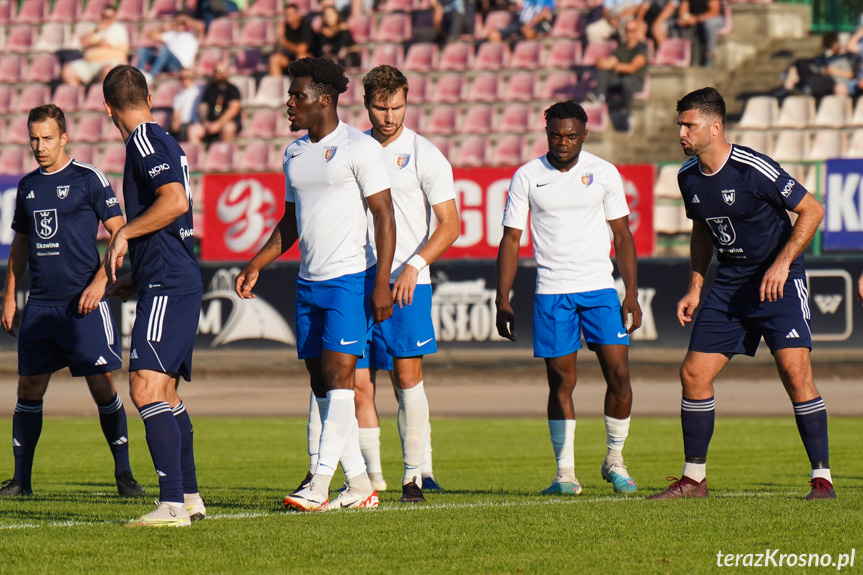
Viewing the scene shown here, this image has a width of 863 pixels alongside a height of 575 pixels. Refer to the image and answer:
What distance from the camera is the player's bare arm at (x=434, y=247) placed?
688 centimetres

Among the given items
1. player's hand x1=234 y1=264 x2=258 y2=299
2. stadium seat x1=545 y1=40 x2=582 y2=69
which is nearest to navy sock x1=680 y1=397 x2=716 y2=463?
player's hand x1=234 y1=264 x2=258 y2=299

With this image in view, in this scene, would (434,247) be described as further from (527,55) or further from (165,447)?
(527,55)

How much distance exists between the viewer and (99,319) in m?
8.09

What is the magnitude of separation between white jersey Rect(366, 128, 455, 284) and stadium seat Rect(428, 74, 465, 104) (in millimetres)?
16262

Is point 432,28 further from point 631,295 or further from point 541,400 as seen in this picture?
point 631,295

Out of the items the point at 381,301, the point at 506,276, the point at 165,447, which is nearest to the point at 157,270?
the point at 165,447

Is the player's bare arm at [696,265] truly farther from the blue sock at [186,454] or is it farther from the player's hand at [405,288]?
the blue sock at [186,454]

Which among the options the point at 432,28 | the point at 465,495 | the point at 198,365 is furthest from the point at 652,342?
the point at 465,495

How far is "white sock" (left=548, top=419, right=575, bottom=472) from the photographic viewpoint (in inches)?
314

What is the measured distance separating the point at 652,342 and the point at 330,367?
39.8 ft

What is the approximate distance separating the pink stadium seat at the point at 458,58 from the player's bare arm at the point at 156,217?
1854 centimetres

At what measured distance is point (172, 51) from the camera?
2619 centimetres

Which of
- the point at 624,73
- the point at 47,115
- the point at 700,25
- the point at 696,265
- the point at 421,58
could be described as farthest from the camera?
the point at 421,58

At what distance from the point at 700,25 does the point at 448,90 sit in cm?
472
